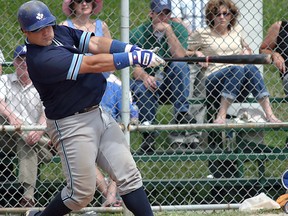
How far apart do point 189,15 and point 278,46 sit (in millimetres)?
873

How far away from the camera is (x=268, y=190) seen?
682 centimetres

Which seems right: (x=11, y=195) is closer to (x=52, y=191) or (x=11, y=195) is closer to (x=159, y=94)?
(x=52, y=191)

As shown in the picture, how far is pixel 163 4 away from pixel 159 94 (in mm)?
764

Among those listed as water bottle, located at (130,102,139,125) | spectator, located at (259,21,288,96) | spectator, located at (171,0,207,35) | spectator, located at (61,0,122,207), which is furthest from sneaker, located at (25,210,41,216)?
spectator, located at (259,21,288,96)

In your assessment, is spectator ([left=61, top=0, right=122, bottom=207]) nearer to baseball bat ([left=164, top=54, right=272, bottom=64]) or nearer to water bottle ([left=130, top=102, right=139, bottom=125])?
water bottle ([left=130, top=102, right=139, bottom=125])

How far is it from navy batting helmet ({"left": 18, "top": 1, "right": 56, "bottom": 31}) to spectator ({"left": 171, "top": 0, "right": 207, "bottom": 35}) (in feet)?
6.85

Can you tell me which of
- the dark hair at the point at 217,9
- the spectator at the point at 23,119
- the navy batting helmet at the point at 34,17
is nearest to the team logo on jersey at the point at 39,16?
the navy batting helmet at the point at 34,17

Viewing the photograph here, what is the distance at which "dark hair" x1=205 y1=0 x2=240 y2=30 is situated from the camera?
269 inches

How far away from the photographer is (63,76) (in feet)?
16.7

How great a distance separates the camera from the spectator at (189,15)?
7074 millimetres

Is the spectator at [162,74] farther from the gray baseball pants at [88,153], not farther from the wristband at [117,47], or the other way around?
the gray baseball pants at [88,153]

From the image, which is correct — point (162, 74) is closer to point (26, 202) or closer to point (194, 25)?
point (194, 25)

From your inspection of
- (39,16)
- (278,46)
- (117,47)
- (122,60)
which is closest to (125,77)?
(117,47)

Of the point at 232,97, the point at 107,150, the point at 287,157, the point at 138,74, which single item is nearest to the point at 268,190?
the point at 287,157
